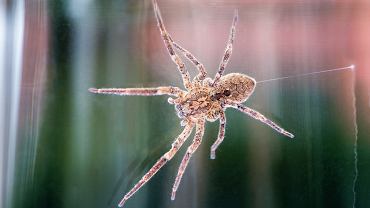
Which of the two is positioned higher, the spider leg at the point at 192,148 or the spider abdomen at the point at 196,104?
the spider abdomen at the point at 196,104

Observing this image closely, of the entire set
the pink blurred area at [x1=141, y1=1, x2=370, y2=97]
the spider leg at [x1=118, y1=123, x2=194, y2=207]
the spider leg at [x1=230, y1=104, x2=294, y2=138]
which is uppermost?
the pink blurred area at [x1=141, y1=1, x2=370, y2=97]

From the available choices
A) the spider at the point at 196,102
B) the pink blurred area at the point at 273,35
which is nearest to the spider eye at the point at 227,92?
the spider at the point at 196,102

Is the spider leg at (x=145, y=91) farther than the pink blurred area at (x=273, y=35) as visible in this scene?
No

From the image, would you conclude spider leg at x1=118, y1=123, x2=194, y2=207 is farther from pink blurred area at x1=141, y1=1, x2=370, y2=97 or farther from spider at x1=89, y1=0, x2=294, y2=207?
pink blurred area at x1=141, y1=1, x2=370, y2=97

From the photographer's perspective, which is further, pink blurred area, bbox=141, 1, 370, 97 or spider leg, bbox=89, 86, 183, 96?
pink blurred area, bbox=141, 1, 370, 97

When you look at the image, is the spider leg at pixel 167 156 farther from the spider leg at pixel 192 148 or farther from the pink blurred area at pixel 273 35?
the pink blurred area at pixel 273 35

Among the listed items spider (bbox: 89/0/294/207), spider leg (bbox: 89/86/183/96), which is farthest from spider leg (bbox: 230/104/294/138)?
spider leg (bbox: 89/86/183/96)

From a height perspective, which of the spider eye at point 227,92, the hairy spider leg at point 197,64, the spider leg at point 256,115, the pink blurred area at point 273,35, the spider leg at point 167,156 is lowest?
the spider leg at point 167,156

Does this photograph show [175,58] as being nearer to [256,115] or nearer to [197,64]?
[197,64]
